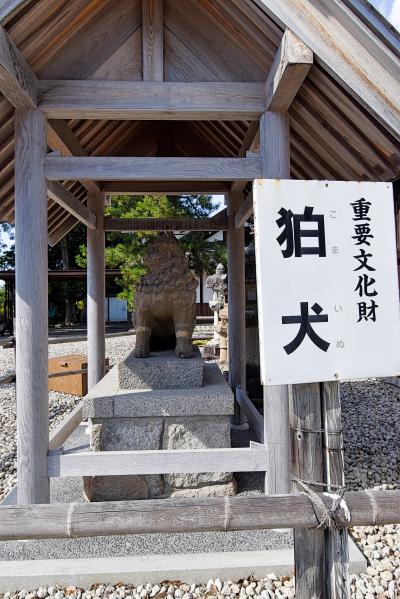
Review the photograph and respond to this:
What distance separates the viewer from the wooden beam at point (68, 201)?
2.73 metres

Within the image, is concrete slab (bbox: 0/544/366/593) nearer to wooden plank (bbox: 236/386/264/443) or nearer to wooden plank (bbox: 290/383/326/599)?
wooden plank (bbox: 290/383/326/599)

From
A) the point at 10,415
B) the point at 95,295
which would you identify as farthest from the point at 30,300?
the point at 10,415

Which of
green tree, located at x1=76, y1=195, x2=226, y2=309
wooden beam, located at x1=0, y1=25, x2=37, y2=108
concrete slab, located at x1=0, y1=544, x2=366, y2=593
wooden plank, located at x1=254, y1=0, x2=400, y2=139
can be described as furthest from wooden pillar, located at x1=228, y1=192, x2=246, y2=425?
green tree, located at x1=76, y1=195, x2=226, y2=309

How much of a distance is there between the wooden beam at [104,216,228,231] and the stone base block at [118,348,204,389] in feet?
→ 6.53

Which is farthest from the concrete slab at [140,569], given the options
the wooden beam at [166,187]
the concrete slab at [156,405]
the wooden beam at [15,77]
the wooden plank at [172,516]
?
the wooden beam at [166,187]

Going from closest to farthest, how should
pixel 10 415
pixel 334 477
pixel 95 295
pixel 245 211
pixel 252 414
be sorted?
pixel 334 477, pixel 245 211, pixel 252 414, pixel 95 295, pixel 10 415

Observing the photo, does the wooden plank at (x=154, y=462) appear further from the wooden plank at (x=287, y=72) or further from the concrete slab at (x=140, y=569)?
the wooden plank at (x=287, y=72)

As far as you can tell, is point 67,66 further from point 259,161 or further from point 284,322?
point 284,322

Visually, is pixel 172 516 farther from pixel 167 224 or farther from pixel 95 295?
pixel 167 224

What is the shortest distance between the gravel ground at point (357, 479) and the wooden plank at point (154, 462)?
19.4 inches

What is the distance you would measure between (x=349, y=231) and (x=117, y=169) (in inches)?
63.0

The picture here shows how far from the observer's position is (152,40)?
8.02 ft

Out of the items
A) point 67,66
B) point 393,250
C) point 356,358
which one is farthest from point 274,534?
point 67,66

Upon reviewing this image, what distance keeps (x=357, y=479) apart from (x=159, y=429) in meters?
1.76
